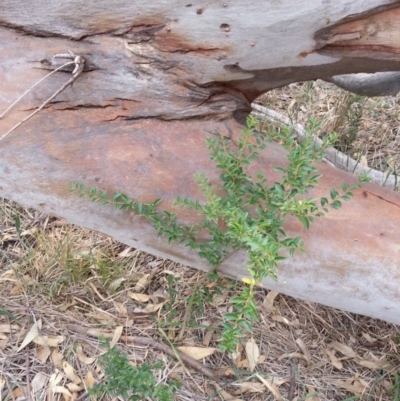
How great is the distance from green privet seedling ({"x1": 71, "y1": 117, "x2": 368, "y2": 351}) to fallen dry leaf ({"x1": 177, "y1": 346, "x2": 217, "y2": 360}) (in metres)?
0.65

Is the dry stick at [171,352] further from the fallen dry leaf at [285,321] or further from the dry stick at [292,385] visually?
the fallen dry leaf at [285,321]

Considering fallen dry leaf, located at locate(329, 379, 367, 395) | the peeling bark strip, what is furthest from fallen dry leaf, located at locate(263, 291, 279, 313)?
the peeling bark strip

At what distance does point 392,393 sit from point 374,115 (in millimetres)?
1786

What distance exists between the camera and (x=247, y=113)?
165 centimetres

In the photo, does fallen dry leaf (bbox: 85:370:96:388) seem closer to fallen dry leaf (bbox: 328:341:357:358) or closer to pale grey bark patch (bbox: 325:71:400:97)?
fallen dry leaf (bbox: 328:341:357:358)

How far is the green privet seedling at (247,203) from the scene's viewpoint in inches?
49.0

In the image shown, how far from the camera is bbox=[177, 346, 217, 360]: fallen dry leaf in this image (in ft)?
6.72

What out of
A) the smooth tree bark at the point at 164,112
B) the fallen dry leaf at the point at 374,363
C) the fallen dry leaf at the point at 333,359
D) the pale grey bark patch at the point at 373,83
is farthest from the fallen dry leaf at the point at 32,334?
the pale grey bark patch at the point at 373,83

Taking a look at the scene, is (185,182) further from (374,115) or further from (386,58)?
(374,115)

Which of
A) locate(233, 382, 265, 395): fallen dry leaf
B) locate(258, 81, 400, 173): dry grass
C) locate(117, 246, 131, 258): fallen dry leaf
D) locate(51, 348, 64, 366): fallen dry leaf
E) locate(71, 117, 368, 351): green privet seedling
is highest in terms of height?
locate(71, 117, 368, 351): green privet seedling

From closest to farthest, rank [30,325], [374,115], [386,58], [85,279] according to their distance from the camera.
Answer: [386,58] → [30,325] → [85,279] → [374,115]

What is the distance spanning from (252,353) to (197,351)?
216 millimetres

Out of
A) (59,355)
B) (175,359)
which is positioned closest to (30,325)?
(59,355)

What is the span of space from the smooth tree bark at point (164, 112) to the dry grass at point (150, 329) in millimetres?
532
